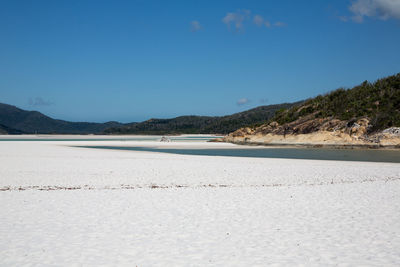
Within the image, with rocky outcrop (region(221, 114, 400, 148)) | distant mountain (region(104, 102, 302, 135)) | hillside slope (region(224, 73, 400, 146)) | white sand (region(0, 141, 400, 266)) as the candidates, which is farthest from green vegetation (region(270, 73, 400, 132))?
distant mountain (region(104, 102, 302, 135))

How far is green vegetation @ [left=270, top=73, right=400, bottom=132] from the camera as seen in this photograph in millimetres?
42219

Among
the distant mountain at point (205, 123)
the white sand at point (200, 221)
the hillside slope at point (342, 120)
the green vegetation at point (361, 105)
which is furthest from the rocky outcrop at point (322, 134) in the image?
the distant mountain at point (205, 123)

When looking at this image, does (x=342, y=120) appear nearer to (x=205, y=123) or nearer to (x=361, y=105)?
(x=361, y=105)

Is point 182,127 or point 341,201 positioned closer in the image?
point 341,201

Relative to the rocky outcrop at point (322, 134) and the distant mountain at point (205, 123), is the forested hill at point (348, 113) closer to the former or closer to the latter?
the rocky outcrop at point (322, 134)

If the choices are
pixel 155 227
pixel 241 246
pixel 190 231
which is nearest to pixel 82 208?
pixel 155 227

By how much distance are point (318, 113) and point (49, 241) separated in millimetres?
48910

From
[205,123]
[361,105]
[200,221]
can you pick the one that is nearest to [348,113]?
[361,105]

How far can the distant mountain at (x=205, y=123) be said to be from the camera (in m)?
140

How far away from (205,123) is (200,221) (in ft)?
518

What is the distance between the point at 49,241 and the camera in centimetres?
661

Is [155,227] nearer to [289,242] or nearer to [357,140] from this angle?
[289,242]

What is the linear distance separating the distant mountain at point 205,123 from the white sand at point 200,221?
10600 centimetres

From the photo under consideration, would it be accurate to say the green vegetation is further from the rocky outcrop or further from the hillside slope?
the rocky outcrop
